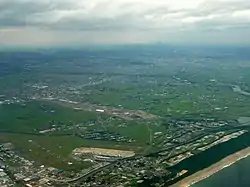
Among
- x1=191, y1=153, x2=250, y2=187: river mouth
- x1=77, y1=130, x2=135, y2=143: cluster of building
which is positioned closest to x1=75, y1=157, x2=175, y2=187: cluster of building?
x1=191, y1=153, x2=250, y2=187: river mouth

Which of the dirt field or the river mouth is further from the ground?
the dirt field

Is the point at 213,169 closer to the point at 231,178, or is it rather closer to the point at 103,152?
the point at 231,178

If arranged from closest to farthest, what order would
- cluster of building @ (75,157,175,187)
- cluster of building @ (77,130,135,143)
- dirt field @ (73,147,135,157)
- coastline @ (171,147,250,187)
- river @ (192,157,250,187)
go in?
river @ (192,157,250,187)
coastline @ (171,147,250,187)
cluster of building @ (75,157,175,187)
dirt field @ (73,147,135,157)
cluster of building @ (77,130,135,143)

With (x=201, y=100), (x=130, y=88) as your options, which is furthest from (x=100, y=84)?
(x=201, y=100)

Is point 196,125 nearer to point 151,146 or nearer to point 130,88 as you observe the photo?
point 151,146

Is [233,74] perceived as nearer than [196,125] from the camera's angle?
No

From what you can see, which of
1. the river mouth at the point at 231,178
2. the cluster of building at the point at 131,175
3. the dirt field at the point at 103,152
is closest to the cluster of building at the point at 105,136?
the dirt field at the point at 103,152

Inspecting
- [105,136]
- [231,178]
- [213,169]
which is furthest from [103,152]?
[231,178]

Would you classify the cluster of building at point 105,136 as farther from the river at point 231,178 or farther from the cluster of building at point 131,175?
the river at point 231,178

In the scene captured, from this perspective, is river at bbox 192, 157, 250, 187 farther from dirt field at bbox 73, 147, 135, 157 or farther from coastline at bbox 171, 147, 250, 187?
dirt field at bbox 73, 147, 135, 157
